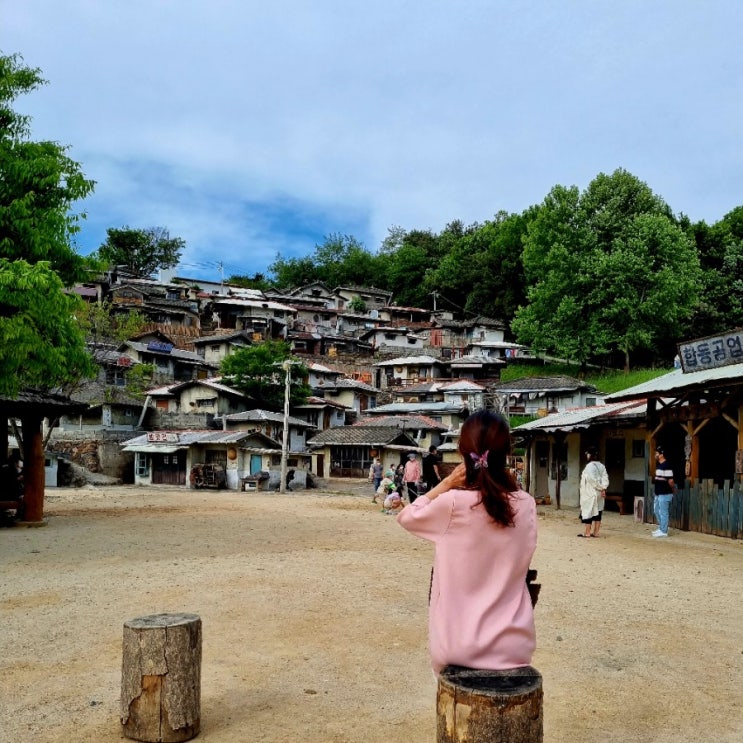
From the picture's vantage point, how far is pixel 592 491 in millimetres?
14094

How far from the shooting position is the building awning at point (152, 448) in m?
36.7

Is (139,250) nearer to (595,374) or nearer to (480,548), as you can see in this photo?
(595,374)

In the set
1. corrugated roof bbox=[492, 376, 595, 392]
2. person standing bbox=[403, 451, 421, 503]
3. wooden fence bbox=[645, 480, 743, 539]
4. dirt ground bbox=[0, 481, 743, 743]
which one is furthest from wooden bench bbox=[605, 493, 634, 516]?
corrugated roof bbox=[492, 376, 595, 392]

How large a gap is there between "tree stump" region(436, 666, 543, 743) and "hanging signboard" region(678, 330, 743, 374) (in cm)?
1291

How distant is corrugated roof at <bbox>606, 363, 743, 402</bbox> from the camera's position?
13711 millimetres

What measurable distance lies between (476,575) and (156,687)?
234 cm

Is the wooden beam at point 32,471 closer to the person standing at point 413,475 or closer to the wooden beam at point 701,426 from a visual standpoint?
the person standing at point 413,475

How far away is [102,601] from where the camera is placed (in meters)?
7.74

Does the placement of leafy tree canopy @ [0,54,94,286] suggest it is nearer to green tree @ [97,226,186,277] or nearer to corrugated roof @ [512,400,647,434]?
corrugated roof @ [512,400,647,434]

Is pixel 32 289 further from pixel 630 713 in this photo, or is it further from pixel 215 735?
pixel 630 713

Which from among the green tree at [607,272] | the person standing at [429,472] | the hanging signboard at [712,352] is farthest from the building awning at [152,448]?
the hanging signboard at [712,352]

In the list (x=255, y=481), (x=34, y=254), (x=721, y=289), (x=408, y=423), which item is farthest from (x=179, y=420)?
(x=721, y=289)

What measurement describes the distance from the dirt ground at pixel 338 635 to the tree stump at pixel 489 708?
1466mm

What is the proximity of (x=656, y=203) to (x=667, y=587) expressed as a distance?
47489 millimetres
